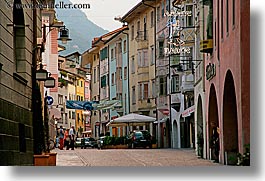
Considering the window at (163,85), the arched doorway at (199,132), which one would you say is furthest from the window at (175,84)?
the arched doorway at (199,132)

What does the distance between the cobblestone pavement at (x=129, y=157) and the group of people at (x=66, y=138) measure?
0.09m

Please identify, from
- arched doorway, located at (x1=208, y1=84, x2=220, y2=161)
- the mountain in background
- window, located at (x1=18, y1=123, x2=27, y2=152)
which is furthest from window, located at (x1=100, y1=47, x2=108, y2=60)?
arched doorway, located at (x1=208, y1=84, x2=220, y2=161)

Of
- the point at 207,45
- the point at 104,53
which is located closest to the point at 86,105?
the point at 104,53

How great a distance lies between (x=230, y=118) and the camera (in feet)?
37.8

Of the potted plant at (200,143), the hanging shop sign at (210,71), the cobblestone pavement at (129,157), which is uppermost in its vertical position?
the hanging shop sign at (210,71)

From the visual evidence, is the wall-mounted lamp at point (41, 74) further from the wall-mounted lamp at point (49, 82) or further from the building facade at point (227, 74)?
the building facade at point (227, 74)

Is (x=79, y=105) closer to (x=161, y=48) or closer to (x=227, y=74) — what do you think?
(x=161, y=48)

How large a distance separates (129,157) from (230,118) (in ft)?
3.57

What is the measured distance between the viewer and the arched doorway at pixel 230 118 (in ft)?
37.1

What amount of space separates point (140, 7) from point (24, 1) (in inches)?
43.0

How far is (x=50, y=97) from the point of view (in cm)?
1172

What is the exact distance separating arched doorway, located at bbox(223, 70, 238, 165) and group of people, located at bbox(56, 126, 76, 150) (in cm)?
150

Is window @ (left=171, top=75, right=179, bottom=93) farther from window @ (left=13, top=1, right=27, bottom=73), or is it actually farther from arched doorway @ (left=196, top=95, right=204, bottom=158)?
window @ (left=13, top=1, right=27, bottom=73)

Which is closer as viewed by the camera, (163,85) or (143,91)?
(163,85)
